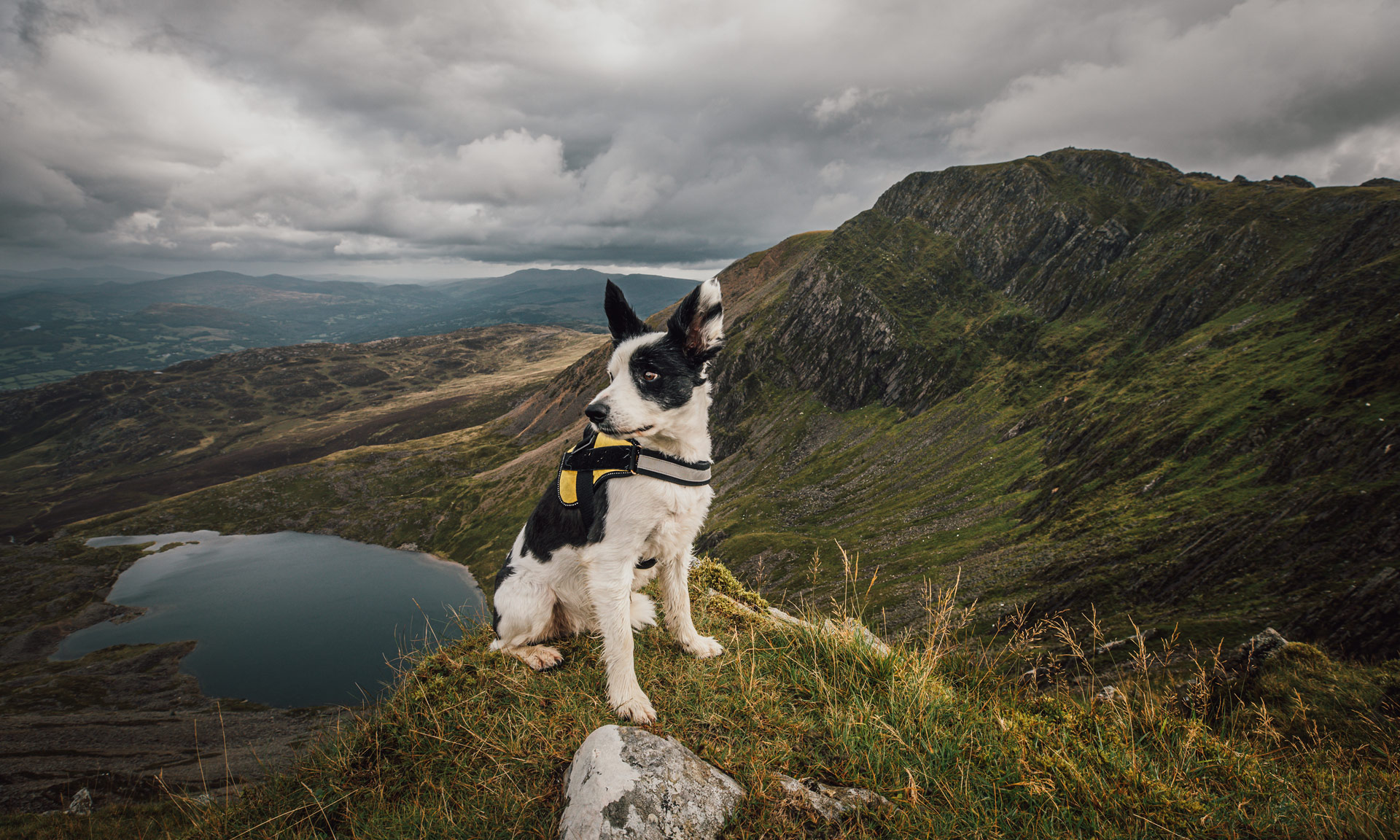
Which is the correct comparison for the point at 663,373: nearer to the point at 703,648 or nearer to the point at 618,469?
the point at 618,469

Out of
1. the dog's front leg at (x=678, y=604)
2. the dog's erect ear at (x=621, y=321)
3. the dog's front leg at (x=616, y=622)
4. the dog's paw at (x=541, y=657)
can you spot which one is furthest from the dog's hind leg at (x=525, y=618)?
the dog's erect ear at (x=621, y=321)

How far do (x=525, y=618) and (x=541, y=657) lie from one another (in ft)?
1.49

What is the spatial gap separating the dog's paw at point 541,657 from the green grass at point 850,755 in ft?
0.48

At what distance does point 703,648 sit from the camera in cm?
569

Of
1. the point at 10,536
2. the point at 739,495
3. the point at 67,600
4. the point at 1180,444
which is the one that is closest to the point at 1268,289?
the point at 1180,444

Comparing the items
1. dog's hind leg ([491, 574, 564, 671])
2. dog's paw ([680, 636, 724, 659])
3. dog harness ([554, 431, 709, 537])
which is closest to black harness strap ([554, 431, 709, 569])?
dog harness ([554, 431, 709, 537])

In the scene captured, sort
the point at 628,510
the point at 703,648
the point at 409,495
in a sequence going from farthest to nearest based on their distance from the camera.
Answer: the point at 409,495, the point at 703,648, the point at 628,510

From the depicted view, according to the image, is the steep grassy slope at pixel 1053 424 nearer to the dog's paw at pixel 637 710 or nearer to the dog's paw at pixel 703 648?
the dog's paw at pixel 703 648

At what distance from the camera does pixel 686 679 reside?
4867 millimetres

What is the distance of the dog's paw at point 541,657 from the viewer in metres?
5.72

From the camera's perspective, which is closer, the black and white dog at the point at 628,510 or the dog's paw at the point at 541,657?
the black and white dog at the point at 628,510

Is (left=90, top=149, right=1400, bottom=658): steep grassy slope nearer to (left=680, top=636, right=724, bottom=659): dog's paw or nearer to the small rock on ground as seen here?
(left=680, top=636, right=724, bottom=659): dog's paw

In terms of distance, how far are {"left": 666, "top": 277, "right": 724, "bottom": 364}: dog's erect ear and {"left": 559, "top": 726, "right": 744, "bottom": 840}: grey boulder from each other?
324 centimetres

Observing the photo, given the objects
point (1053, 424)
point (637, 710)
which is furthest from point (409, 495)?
point (637, 710)
